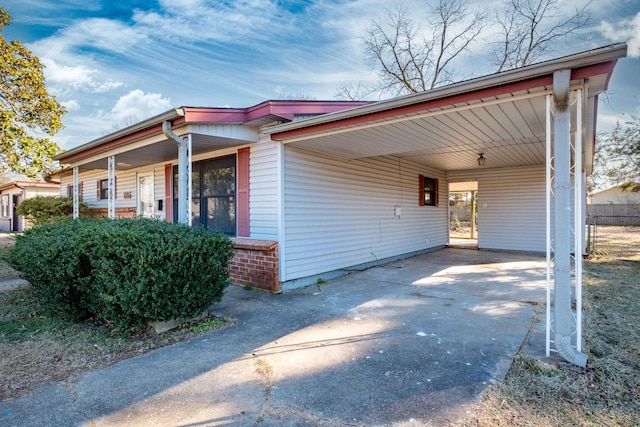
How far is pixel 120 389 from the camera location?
259 cm

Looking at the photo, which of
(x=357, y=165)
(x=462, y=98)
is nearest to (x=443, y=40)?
(x=357, y=165)

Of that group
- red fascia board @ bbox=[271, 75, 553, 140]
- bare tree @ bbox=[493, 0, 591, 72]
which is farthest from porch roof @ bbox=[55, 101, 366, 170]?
bare tree @ bbox=[493, 0, 591, 72]

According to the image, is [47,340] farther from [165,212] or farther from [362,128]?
[165,212]

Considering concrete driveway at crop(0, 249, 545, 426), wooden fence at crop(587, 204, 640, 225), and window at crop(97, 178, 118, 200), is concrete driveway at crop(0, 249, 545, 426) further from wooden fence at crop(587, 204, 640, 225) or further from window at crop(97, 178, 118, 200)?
wooden fence at crop(587, 204, 640, 225)

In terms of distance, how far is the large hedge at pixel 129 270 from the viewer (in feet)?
11.0

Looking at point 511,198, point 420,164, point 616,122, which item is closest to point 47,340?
point 420,164

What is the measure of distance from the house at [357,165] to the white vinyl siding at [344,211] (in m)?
0.03

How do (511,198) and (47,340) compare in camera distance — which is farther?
(511,198)

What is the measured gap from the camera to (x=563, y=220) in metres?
2.93

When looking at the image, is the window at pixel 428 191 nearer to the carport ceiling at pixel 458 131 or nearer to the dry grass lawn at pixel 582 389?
the carport ceiling at pixel 458 131

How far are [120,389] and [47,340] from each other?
1641mm

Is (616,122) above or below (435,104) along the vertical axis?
above

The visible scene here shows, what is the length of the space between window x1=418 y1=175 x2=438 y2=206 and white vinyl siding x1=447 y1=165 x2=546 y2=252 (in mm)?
1299

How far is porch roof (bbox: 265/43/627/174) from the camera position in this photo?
117 inches
